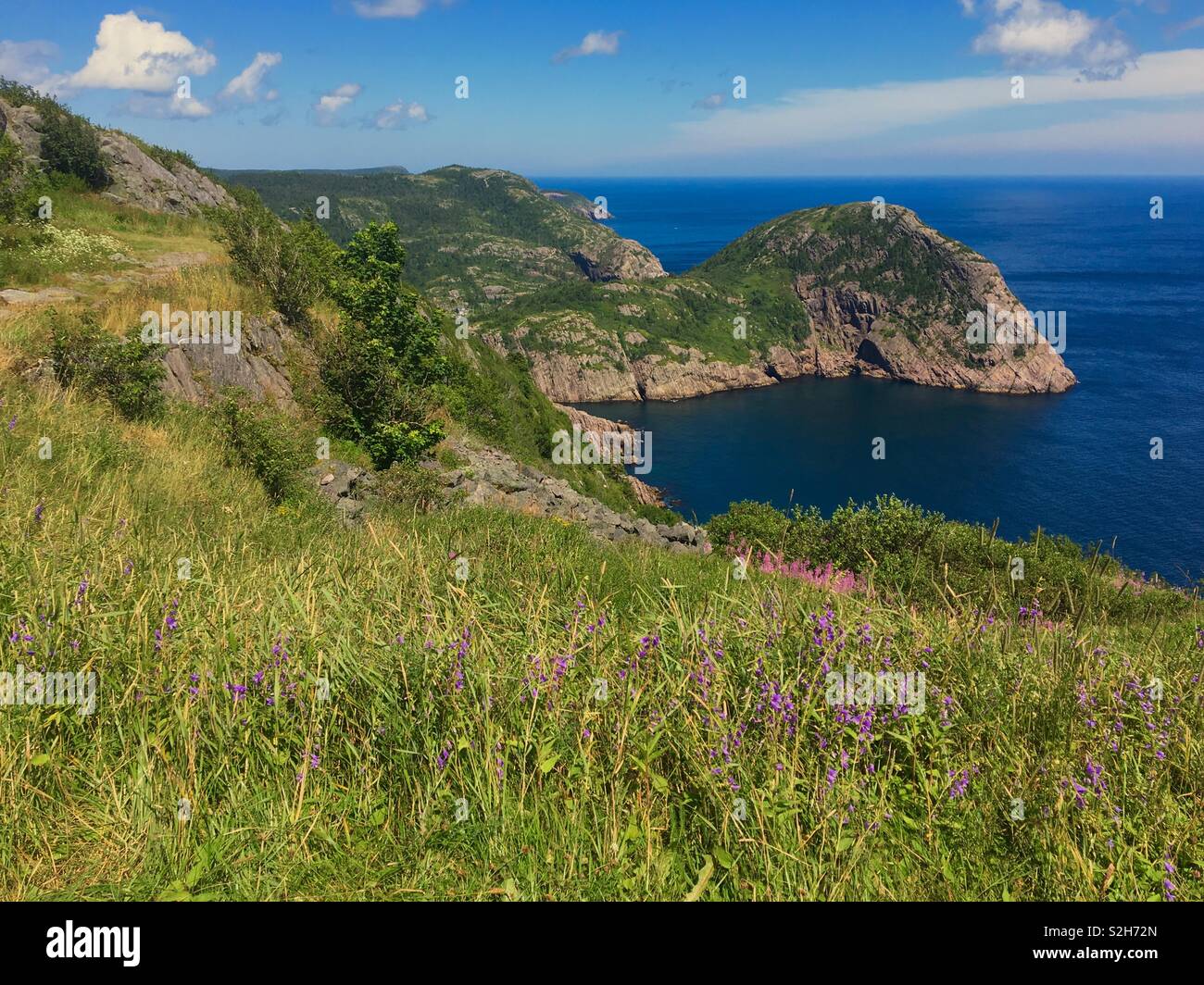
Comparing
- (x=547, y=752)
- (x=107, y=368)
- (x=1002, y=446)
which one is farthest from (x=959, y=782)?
(x=1002, y=446)

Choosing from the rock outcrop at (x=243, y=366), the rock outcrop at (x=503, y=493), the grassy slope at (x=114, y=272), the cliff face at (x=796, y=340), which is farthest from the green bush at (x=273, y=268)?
the cliff face at (x=796, y=340)

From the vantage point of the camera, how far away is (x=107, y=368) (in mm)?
14328

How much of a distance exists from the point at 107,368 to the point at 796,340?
19427cm

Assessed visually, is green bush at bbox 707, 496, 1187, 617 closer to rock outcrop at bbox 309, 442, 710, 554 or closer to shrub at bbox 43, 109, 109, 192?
rock outcrop at bbox 309, 442, 710, 554

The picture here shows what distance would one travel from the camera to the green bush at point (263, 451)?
1410 cm

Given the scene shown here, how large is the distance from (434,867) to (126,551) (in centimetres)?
412

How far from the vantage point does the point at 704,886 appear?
3.38m

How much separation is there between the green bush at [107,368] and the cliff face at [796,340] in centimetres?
15223

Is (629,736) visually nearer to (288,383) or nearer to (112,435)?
(112,435)

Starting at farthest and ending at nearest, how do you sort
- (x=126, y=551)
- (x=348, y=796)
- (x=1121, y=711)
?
(x=126, y=551) → (x=1121, y=711) → (x=348, y=796)

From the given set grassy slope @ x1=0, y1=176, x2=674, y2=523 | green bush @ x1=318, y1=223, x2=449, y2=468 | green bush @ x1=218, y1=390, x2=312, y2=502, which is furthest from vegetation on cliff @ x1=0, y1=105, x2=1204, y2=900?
green bush @ x1=318, y1=223, x2=449, y2=468

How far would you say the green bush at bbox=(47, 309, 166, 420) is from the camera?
1391 centimetres

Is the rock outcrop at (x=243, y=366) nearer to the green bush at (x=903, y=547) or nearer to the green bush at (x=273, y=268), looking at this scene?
the green bush at (x=273, y=268)
